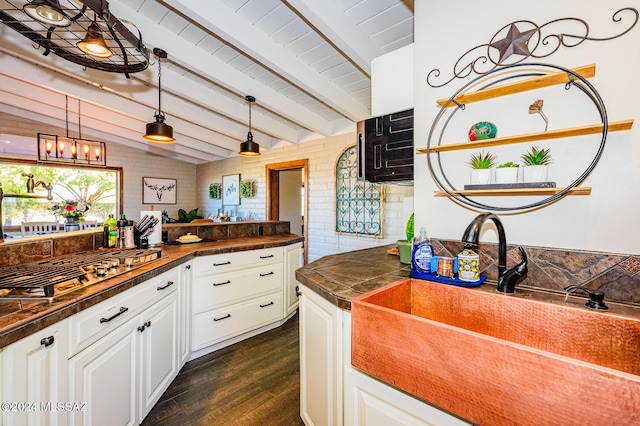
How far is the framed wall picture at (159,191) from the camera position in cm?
631

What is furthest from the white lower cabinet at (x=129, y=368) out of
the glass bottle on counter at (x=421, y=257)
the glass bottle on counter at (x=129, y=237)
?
the glass bottle on counter at (x=421, y=257)

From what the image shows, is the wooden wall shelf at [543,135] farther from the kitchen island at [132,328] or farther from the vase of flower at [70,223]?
the vase of flower at [70,223]

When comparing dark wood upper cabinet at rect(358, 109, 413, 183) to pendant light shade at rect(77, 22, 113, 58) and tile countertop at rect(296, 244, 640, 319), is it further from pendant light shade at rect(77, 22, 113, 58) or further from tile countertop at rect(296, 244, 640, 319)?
pendant light shade at rect(77, 22, 113, 58)

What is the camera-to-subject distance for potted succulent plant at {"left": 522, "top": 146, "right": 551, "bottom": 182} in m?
1.05

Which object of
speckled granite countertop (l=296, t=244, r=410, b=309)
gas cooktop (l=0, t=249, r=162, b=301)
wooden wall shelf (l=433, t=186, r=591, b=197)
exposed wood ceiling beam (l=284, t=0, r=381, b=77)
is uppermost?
exposed wood ceiling beam (l=284, t=0, r=381, b=77)

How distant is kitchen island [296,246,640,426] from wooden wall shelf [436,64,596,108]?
81 centimetres

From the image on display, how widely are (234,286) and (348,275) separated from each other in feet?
4.51

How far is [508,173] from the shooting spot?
1.10 metres

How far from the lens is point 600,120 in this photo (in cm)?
101

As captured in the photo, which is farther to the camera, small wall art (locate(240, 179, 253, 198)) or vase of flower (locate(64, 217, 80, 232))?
small wall art (locate(240, 179, 253, 198))

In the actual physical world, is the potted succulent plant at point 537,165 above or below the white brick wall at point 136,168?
below

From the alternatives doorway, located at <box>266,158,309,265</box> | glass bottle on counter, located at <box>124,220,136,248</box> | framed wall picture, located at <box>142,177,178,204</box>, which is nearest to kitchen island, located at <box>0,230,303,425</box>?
glass bottle on counter, located at <box>124,220,136,248</box>

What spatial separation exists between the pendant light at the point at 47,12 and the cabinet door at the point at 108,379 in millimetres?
1559

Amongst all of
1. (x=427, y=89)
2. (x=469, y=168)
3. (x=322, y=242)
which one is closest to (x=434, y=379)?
(x=469, y=168)
